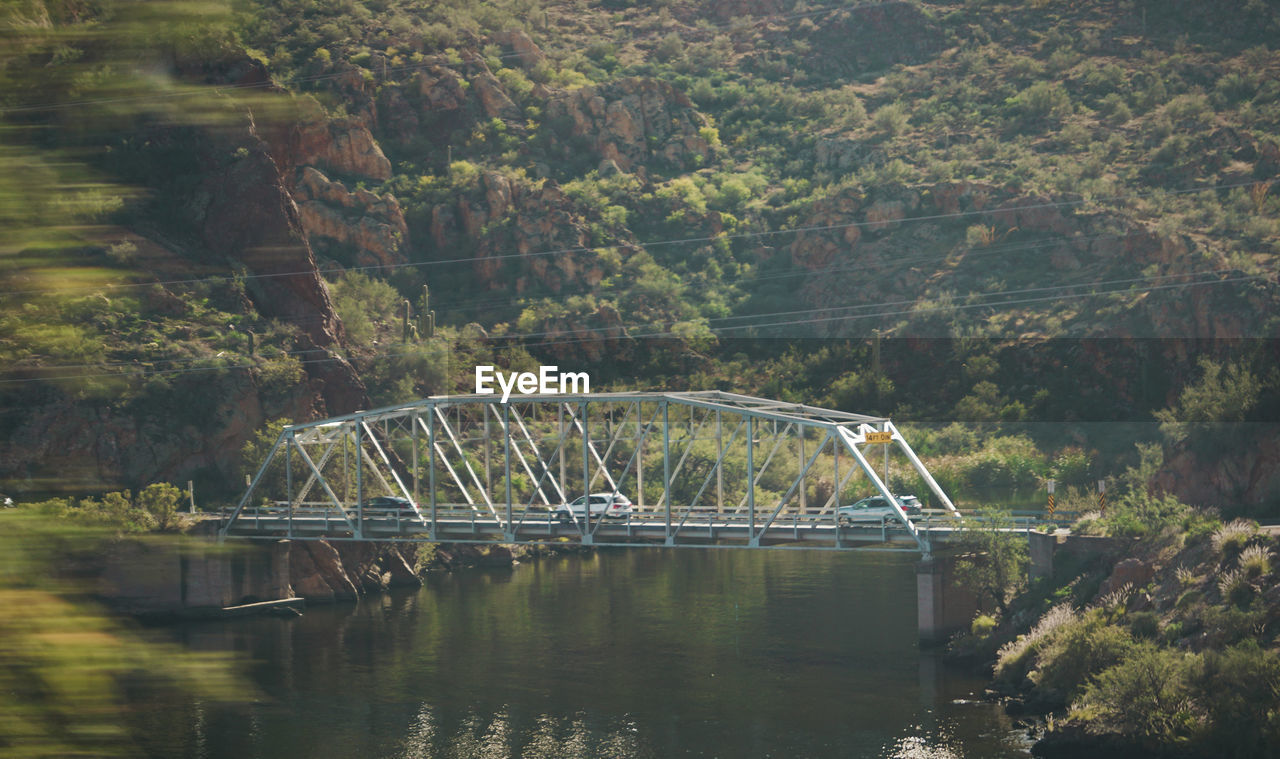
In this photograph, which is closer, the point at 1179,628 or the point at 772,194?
the point at 1179,628

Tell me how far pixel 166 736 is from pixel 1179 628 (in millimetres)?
28802

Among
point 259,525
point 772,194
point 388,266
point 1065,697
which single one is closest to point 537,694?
point 1065,697

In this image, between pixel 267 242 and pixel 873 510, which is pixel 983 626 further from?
pixel 267 242

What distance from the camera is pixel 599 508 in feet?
198

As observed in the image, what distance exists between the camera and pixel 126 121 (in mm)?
7672

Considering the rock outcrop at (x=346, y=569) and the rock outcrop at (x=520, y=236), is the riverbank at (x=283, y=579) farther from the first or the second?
the rock outcrop at (x=520, y=236)

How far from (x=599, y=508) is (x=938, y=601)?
60.2 feet

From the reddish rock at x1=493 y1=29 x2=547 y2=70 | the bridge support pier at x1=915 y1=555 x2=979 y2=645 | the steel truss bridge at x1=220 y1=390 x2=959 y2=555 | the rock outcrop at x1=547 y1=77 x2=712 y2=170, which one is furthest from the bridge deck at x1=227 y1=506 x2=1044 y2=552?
the reddish rock at x1=493 y1=29 x2=547 y2=70

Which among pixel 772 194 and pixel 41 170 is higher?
pixel 772 194

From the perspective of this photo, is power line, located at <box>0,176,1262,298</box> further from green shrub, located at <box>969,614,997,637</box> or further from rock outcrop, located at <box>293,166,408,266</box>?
green shrub, located at <box>969,614,997,637</box>

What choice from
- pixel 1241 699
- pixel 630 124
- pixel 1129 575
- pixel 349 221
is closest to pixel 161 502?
pixel 1129 575

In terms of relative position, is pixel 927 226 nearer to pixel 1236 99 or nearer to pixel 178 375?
pixel 1236 99

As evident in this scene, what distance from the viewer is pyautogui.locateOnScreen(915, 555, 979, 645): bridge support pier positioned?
153 ft

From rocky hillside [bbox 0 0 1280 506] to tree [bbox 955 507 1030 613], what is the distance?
10272 mm
